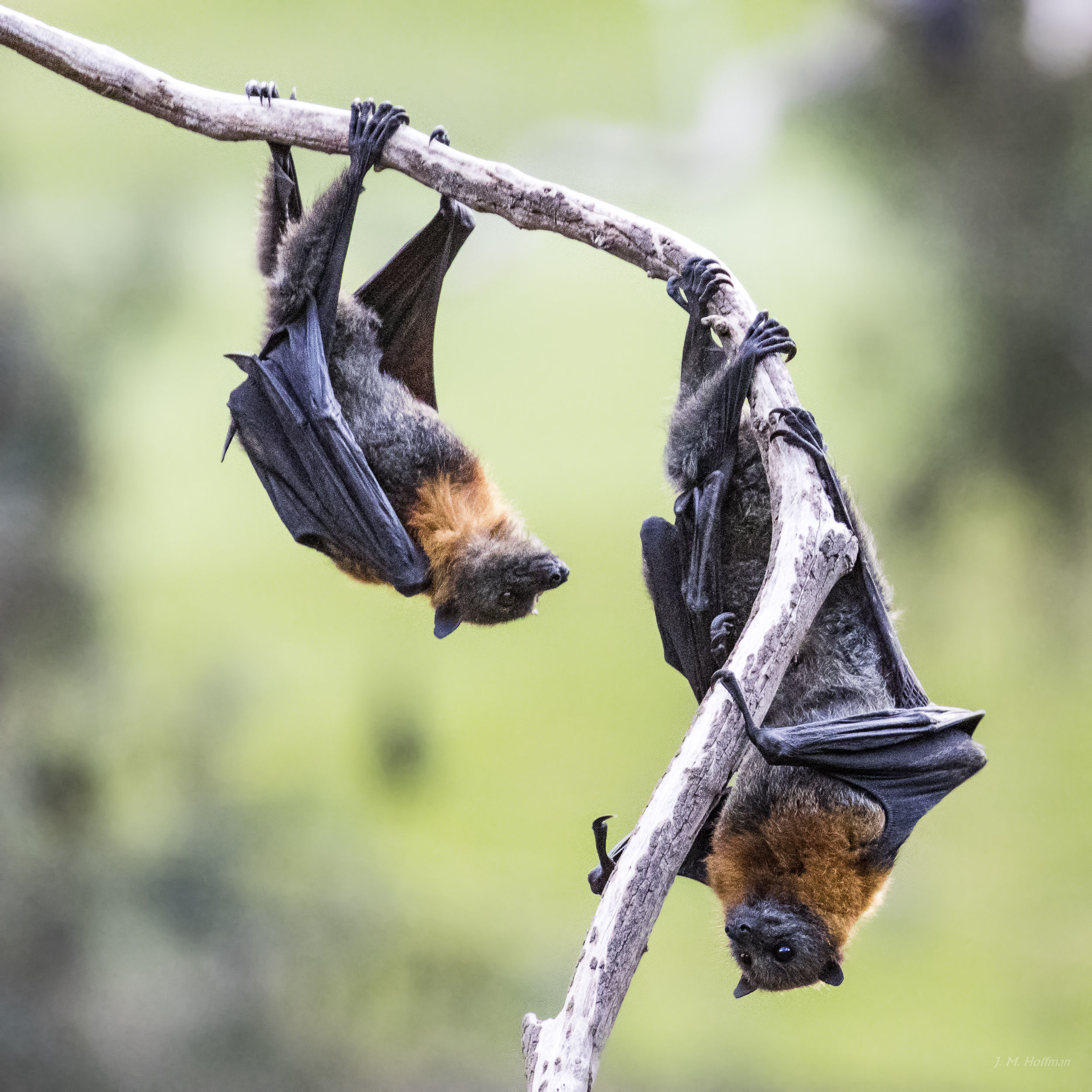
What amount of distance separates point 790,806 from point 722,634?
440mm

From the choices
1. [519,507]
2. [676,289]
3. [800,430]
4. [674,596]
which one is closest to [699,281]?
[676,289]

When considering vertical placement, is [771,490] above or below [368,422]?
below

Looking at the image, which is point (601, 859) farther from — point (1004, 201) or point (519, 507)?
point (1004, 201)

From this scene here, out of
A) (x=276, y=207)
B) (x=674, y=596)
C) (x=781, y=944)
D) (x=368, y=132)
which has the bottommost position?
(x=781, y=944)

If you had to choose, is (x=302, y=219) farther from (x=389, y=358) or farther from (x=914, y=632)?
(x=914, y=632)

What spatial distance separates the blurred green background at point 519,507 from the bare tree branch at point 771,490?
2.38 meters

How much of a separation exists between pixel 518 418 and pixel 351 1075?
323cm

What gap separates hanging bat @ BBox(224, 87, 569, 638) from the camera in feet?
9.76

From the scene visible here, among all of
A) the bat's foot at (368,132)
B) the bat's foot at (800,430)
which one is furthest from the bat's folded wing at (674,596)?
the bat's foot at (368,132)

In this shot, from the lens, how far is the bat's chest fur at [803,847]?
2.64m

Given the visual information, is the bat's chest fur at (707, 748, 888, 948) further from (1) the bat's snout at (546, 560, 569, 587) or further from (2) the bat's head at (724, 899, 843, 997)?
(1) the bat's snout at (546, 560, 569, 587)

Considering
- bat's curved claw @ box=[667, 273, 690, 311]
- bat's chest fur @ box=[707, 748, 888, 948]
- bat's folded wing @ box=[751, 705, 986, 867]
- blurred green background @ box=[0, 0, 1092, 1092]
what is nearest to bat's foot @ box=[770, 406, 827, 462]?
bat's curved claw @ box=[667, 273, 690, 311]

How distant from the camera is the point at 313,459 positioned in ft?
9.93

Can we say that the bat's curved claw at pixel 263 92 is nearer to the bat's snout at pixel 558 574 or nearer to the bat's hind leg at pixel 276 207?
the bat's hind leg at pixel 276 207
